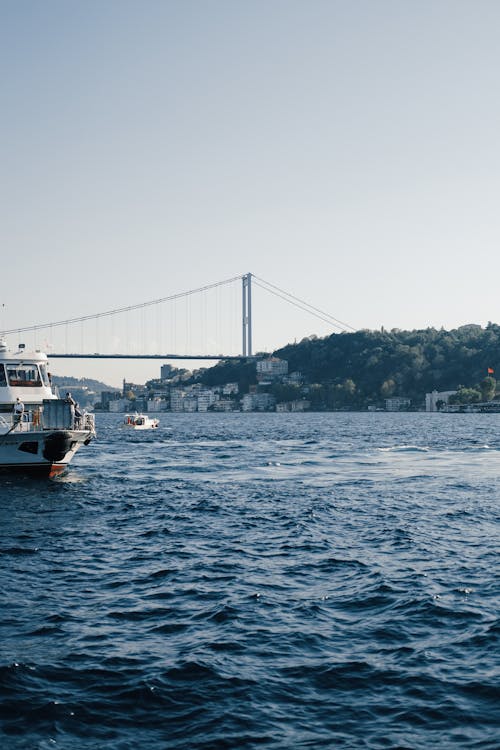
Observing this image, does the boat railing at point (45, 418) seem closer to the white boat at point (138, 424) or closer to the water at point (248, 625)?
the water at point (248, 625)

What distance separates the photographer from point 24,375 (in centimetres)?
4416

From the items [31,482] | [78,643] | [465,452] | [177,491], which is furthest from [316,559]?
[465,452]

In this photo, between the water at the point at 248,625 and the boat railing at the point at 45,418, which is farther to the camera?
the boat railing at the point at 45,418

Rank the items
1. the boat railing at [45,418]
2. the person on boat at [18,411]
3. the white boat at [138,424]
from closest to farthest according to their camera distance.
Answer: the person on boat at [18,411] < the boat railing at [45,418] < the white boat at [138,424]

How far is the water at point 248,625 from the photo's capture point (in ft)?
36.8

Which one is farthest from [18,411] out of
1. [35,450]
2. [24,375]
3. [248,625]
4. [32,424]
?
[248,625]

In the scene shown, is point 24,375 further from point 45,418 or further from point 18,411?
point 45,418

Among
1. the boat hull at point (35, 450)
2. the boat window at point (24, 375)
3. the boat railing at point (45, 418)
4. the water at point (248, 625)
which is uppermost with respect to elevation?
the boat window at point (24, 375)

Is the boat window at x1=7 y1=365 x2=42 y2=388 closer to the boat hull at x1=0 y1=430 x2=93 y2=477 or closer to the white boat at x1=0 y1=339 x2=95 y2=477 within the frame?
the white boat at x1=0 y1=339 x2=95 y2=477

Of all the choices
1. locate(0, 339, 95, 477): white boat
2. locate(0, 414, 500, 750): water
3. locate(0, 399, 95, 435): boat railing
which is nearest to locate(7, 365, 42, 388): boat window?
locate(0, 339, 95, 477): white boat

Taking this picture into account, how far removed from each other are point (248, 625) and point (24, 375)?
31991 mm

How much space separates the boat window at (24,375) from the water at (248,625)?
11.0 meters

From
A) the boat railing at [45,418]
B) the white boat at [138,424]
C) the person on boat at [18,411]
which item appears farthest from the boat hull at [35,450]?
the white boat at [138,424]

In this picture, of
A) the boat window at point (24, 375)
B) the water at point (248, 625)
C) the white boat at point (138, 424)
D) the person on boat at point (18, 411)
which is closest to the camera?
the water at point (248, 625)
